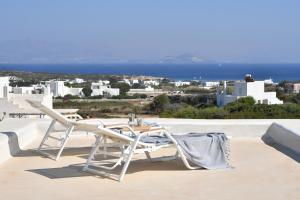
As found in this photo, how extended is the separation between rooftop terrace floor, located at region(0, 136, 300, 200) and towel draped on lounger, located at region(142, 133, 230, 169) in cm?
12

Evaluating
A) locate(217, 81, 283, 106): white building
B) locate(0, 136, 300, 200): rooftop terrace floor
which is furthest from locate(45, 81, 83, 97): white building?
locate(0, 136, 300, 200): rooftop terrace floor

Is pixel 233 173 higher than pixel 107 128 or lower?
lower

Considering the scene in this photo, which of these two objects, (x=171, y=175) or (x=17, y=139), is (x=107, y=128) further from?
(x=17, y=139)

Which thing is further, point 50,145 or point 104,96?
point 104,96

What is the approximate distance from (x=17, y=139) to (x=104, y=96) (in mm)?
51245

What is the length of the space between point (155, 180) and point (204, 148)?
669 mm

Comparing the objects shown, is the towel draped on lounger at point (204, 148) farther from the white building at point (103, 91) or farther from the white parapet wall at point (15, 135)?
the white building at point (103, 91)

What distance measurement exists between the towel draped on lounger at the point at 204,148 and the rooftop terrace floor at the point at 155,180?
0.40 feet

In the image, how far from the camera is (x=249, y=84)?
31312 mm

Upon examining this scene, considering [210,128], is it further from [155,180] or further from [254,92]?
[254,92]

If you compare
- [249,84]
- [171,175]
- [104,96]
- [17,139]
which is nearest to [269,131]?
[171,175]

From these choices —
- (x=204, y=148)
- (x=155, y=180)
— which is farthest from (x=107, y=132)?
(x=204, y=148)

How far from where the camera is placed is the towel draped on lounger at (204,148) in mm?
5043

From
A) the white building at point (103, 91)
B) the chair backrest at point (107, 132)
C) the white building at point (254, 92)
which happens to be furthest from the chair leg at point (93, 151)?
the white building at point (103, 91)
